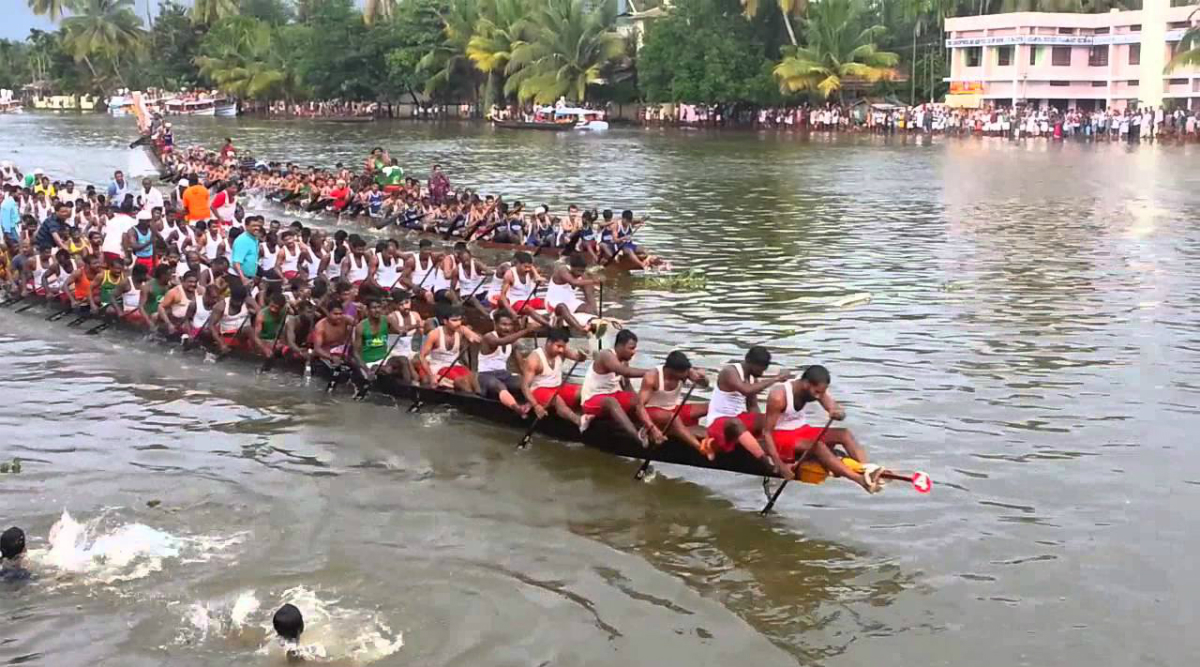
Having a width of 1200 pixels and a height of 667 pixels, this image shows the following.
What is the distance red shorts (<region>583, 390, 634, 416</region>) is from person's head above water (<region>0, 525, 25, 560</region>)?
4772 mm

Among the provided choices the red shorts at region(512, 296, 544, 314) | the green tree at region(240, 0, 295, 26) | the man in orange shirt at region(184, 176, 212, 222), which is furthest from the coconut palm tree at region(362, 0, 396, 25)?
the red shorts at region(512, 296, 544, 314)

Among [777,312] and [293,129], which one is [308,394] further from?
[293,129]

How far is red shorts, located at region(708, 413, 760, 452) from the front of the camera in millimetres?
10023

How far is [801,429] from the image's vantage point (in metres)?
9.90

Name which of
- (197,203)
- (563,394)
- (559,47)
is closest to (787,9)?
(559,47)

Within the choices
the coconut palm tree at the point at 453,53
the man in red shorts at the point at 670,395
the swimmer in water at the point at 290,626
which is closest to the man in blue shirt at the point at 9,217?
the man in red shorts at the point at 670,395

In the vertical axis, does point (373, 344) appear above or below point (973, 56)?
below

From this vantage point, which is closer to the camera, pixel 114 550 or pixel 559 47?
pixel 114 550

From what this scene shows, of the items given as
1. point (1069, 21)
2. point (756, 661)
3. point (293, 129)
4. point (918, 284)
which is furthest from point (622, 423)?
point (293, 129)

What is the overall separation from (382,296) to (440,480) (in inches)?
157

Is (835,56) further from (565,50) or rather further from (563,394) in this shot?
(563,394)

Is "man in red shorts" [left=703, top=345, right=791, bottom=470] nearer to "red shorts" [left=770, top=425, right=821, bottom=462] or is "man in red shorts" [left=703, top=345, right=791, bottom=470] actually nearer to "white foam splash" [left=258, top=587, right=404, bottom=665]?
"red shorts" [left=770, top=425, right=821, bottom=462]

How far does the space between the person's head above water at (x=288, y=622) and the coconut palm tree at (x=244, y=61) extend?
303 feet

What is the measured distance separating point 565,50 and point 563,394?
64.1m
